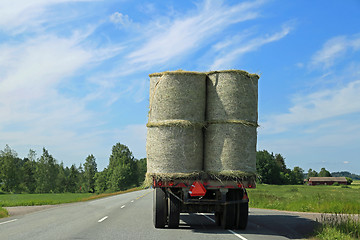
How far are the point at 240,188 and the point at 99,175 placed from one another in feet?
349

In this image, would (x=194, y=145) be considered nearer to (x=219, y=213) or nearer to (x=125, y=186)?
(x=219, y=213)

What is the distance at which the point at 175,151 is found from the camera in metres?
10.6

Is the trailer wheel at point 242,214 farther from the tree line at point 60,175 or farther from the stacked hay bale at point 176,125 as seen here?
the tree line at point 60,175

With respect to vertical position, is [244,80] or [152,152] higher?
[244,80]

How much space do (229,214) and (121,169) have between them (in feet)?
292

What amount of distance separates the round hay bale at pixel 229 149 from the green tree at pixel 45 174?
95224 mm

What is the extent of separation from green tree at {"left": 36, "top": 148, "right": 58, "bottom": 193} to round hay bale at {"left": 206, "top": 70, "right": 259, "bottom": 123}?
95265 mm

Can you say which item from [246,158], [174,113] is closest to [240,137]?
[246,158]

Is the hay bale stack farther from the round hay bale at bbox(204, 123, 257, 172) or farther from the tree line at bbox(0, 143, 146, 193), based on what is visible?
the tree line at bbox(0, 143, 146, 193)

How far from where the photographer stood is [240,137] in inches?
424

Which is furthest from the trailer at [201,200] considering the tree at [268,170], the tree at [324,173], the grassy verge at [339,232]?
the tree at [324,173]

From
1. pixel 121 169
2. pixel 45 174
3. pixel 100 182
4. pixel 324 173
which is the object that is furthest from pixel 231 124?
pixel 324 173

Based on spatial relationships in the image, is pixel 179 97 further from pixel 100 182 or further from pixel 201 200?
pixel 100 182

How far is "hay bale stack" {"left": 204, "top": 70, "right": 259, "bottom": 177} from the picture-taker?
420 inches
